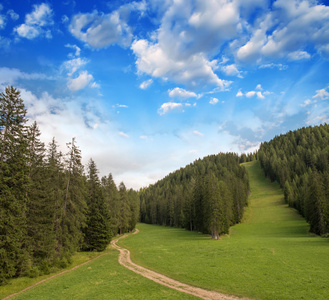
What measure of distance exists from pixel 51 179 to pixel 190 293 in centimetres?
2733

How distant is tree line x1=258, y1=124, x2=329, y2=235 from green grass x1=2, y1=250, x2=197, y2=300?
2033 inches

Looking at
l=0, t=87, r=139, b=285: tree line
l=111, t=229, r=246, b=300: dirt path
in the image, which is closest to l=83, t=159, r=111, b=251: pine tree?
l=0, t=87, r=139, b=285: tree line

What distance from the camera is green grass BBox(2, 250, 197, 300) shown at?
54.9 ft

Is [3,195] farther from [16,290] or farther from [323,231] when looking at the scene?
[323,231]

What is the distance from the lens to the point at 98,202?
44812 millimetres

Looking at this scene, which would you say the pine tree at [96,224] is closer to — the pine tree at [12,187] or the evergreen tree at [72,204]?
the evergreen tree at [72,204]

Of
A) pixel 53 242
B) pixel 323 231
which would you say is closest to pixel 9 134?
pixel 53 242

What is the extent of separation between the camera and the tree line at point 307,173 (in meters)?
55.2

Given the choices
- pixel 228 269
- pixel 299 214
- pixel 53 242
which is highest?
pixel 53 242

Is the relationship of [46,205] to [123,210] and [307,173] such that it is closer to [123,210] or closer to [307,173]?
[123,210]

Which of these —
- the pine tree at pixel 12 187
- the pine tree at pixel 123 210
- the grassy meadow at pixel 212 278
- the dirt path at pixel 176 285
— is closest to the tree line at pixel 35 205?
the pine tree at pixel 12 187

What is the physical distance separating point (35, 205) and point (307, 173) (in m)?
137

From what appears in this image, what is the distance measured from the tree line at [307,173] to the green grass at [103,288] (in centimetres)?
5164

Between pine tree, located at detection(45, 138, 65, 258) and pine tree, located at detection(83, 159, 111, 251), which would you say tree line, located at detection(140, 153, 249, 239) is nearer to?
pine tree, located at detection(83, 159, 111, 251)
